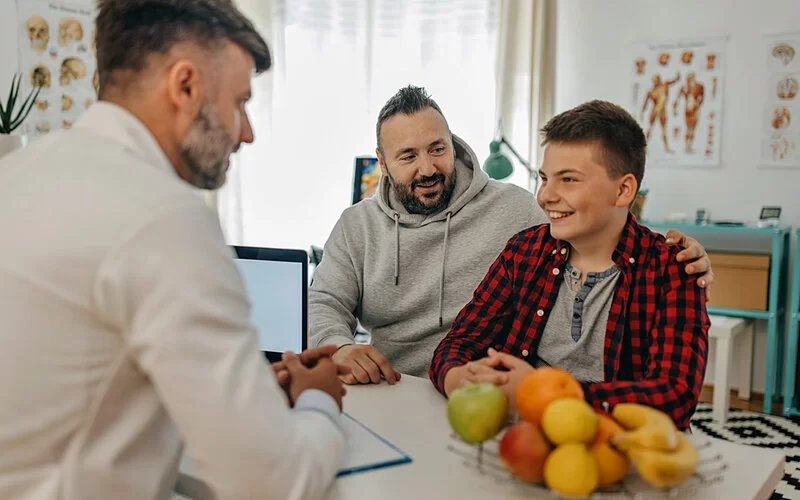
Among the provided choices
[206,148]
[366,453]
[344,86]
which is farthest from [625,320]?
[344,86]

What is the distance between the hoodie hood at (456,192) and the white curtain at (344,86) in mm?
2492

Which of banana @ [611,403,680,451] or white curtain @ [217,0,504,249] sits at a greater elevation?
white curtain @ [217,0,504,249]

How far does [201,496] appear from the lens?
1.06 metres

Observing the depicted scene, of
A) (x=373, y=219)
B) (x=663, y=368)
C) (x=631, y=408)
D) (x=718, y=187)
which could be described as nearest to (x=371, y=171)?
(x=373, y=219)

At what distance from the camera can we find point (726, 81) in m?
4.16

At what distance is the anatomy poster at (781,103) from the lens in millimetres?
3959

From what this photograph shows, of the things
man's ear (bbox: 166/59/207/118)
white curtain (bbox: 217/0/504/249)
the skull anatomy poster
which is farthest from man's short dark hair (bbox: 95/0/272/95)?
white curtain (bbox: 217/0/504/249)

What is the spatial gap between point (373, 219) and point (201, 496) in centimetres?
130

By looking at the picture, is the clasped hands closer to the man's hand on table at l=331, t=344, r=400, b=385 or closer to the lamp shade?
the man's hand on table at l=331, t=344, r=400, b=385

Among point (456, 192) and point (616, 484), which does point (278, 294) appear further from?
point (616, 484)

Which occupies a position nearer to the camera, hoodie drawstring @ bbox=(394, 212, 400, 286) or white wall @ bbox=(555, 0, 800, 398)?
hoodie drawstring @ bbox=(394, 212, 400, 286)

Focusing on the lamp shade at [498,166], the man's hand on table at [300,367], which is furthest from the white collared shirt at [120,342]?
the lamp shade at [498,166]

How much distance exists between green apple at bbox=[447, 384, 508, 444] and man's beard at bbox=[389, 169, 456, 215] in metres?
1.17

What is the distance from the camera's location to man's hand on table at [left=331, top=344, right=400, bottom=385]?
154 centimetres
